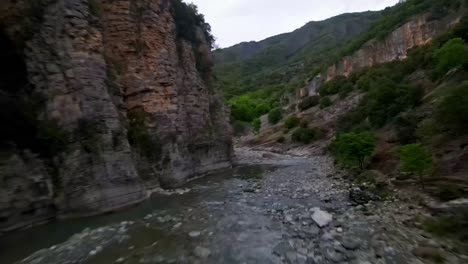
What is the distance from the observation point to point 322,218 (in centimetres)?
1271

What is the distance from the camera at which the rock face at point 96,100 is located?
14.7 meters

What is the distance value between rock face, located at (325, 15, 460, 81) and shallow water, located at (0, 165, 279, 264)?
5299 cm

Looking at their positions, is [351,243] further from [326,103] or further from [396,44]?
[396,44]

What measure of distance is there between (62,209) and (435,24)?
209 ft

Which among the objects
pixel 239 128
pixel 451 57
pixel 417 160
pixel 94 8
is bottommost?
pixel 417 160

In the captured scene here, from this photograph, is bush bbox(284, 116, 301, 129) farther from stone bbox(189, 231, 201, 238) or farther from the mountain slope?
stone bbox(189, 231, 201, 238)

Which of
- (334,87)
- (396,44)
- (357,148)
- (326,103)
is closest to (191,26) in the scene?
(357,148)

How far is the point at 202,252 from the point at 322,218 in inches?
203

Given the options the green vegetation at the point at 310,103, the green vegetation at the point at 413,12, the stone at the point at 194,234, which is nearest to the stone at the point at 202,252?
the stone at the point at 194,234

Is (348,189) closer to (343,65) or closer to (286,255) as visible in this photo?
(286,255)

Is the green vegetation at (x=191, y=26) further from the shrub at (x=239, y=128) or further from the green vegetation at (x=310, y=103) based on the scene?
the shrub at (x=239, y=128)

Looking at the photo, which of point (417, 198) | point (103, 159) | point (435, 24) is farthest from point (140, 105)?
point (435, 24)

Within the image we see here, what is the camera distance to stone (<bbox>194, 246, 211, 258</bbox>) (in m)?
9.90

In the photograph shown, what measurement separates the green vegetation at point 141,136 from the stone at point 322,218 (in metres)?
12.0
